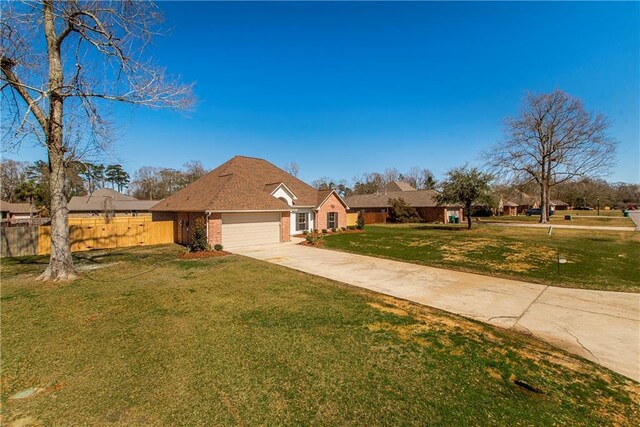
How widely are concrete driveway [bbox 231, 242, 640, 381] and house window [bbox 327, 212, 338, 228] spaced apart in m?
14.4

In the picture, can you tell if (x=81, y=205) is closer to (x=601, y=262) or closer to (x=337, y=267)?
(x=337, y=267)

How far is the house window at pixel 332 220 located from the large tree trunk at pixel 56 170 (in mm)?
Answer: 20023

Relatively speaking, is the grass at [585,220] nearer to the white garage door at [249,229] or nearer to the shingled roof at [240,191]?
the shingled roof at [240,191]

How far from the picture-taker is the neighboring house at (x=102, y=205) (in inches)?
1563

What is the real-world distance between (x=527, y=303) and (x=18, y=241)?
74.3 feet

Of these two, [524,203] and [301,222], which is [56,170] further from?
[524,203]

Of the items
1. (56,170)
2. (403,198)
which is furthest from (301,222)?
(403,198)

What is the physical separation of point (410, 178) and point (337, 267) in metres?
78.7

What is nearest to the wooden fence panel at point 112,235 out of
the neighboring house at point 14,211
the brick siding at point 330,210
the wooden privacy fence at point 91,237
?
the wooden privacy fence at point 91,237

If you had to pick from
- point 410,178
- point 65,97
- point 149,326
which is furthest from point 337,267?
point 410,178

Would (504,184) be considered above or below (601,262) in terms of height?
above

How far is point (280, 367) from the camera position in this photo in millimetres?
4668

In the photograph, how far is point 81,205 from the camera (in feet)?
134

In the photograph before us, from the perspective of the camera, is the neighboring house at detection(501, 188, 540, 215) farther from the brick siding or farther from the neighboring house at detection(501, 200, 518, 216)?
the brick siding
